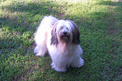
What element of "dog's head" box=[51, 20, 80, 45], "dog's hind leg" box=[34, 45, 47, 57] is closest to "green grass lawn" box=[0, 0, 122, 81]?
"dog's hind leg" box=[34, 45, 47, 57]

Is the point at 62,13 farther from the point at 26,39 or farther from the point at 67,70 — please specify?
the point at 67,70

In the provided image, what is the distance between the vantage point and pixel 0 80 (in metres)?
3.36

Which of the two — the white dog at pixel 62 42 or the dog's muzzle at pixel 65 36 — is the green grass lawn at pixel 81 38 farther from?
the dog's muzzle at pixel 65 36

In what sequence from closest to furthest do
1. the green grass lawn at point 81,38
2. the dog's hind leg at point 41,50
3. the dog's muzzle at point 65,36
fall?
the dog's muzzle at point 65,36
the green grass lawn at point 81,38
the dog's hind leg at point 41,50

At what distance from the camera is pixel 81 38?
454 cm

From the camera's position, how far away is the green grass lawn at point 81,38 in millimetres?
3473

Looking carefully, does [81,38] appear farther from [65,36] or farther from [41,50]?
[65,36]

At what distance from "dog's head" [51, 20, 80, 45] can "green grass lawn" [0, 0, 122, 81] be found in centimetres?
114

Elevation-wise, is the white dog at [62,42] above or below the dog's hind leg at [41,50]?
above

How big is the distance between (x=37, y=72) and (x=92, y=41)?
7.33 feet

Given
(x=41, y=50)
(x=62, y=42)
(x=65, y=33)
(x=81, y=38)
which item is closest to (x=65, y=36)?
(x=65, y=33)

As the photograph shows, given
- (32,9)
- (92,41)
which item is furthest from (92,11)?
(32,9)

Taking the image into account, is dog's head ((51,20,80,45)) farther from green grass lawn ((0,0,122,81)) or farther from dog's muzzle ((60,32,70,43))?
green grass lawn ((0,0,122,81))

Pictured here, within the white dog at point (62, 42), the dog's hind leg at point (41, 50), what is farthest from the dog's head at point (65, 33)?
the dog's hind leg at point (41, 50)
